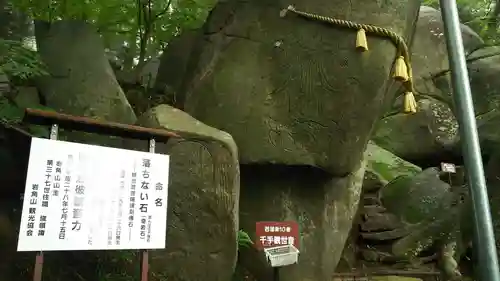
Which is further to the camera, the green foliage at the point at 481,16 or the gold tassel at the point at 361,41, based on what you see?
the green foliage at the point at 481,16

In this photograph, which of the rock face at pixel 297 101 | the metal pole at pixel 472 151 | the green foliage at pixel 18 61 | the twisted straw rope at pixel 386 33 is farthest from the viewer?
the rock face at pixel 297 101

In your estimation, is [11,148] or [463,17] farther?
[463,17]

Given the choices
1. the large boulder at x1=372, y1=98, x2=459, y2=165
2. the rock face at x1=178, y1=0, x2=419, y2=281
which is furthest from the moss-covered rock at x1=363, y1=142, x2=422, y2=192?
the rock face at x1=178, y1=0, x2=419, y2=281

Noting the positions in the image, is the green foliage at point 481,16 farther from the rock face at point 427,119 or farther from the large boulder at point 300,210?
the large boulder at point 300,210

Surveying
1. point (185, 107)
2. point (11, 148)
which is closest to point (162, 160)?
point (11, 148)

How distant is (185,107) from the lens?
546 cm

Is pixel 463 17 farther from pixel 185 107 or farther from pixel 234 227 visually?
pixel 234 227

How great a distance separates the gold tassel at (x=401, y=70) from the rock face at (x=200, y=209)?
2007mm

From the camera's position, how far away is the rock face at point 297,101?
5156 mm

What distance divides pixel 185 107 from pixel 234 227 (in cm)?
196

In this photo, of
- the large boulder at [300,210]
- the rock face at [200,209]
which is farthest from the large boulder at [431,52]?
the rock face at [200,209]

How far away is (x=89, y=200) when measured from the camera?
291 cm

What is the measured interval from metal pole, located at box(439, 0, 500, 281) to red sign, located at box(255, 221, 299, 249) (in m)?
1.91

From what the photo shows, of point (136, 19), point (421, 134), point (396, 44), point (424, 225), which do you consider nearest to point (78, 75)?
point (136, 19)
